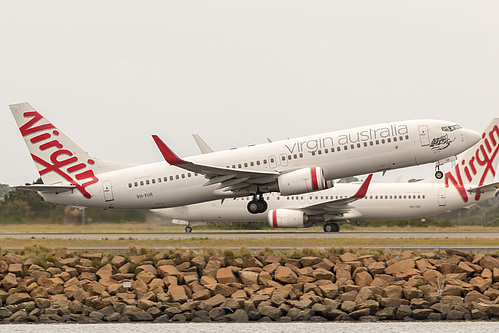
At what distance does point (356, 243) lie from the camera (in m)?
32.2

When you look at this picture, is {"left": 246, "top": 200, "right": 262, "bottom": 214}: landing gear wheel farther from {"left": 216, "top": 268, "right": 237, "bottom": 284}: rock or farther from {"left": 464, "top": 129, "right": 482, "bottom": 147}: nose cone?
{"left": 216, "top": 268, "right": 237, "bottom": 284}: rock

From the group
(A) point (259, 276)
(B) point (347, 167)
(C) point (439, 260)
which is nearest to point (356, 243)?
(B) point (347, 167)

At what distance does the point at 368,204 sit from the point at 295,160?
13.6 m

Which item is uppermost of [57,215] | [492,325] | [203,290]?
[57,215]

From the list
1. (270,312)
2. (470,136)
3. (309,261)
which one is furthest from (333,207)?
(270,312)

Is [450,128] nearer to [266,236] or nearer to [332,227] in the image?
[266,236]

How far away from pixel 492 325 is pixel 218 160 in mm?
22435

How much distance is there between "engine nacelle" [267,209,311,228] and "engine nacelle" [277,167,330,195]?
8.50 metres

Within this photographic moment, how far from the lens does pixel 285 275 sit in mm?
22047

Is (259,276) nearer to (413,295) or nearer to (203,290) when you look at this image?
(203,290)

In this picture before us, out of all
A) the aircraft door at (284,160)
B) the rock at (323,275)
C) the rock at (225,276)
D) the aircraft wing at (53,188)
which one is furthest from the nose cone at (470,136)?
the aircraft wing at (53,188)

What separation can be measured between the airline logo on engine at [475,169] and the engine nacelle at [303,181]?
17561 mm

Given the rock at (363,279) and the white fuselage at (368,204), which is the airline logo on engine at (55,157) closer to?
the white fuselage at (368,204)

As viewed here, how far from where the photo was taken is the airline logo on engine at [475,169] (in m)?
51.1
